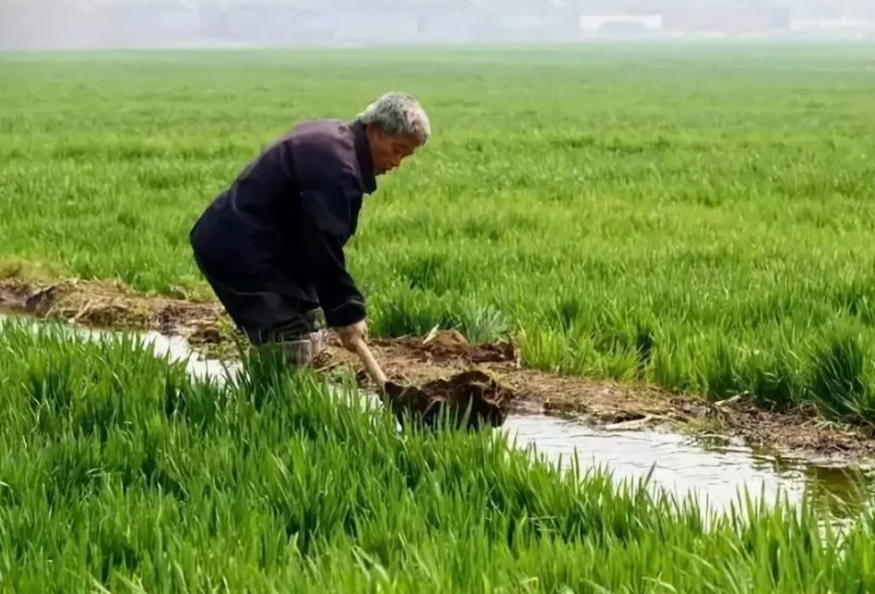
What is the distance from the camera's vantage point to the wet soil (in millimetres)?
5410

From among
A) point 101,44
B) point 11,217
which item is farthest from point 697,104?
point 101,44

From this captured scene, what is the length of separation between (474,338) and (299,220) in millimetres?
1905

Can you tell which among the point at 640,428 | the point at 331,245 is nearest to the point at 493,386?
the point at 640,428

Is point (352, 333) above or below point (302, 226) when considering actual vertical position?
below

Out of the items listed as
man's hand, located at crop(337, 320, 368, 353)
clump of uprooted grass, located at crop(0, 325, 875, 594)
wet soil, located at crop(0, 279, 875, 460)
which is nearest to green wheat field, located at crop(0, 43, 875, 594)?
clump of uprooted grass, located at crop(0, 325, 875, 594)

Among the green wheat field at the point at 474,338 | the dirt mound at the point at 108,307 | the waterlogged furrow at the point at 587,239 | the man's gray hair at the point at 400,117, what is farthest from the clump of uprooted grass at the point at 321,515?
the dirt mound at the point at 108,307

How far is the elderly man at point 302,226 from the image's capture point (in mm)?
5117

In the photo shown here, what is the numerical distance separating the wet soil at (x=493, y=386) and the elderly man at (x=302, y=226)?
0.45m

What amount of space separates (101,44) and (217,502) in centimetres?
19384

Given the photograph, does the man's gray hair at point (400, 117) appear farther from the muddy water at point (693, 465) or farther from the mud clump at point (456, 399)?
the muddy water at point (693, 465)

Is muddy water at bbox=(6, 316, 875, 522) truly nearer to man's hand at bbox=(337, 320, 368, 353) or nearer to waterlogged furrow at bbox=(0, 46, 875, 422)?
man's hand at bbox=(337, 320, 368, 353)

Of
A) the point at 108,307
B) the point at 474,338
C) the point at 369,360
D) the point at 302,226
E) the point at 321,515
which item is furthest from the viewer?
the point at 108,307

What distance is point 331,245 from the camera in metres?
5.14

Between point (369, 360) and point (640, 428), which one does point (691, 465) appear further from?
point (369, 360)
